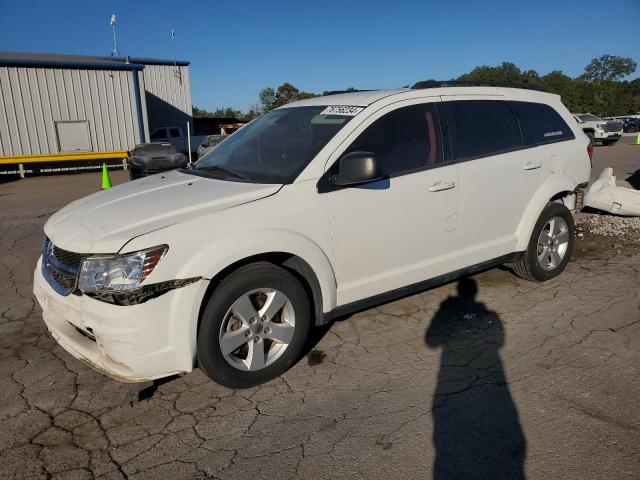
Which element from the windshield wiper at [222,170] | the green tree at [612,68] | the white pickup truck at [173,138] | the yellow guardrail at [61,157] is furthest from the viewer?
the green tree at [612,68]

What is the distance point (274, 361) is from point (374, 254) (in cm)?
104

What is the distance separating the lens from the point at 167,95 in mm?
28078

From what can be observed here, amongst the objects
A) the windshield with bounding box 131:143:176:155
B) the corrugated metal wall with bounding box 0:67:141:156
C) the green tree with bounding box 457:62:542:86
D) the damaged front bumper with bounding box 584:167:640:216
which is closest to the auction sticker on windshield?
the damaged front bumper with bounding box 584:167:640:216

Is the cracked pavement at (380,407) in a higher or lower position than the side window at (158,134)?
lower

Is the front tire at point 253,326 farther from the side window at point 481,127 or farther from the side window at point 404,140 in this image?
the side window at point 481,127

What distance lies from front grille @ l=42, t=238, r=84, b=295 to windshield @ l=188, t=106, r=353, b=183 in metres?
1.20

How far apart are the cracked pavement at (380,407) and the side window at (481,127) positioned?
140 cm

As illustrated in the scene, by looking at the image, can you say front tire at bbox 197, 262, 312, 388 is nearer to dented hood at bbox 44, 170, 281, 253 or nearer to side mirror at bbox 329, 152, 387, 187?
dented hood at bbox 44, 170, 281, 253

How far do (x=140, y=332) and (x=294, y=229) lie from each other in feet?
3.65

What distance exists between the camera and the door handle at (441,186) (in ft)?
12.7

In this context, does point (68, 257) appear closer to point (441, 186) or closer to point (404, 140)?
point (404, 140)

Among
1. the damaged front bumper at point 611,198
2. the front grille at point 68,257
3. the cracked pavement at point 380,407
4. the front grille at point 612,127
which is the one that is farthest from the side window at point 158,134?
the front grille at point 612,127

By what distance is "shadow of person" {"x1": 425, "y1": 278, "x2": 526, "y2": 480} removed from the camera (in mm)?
2473

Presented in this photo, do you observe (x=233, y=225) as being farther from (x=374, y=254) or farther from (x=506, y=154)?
(x=506, y=154)
